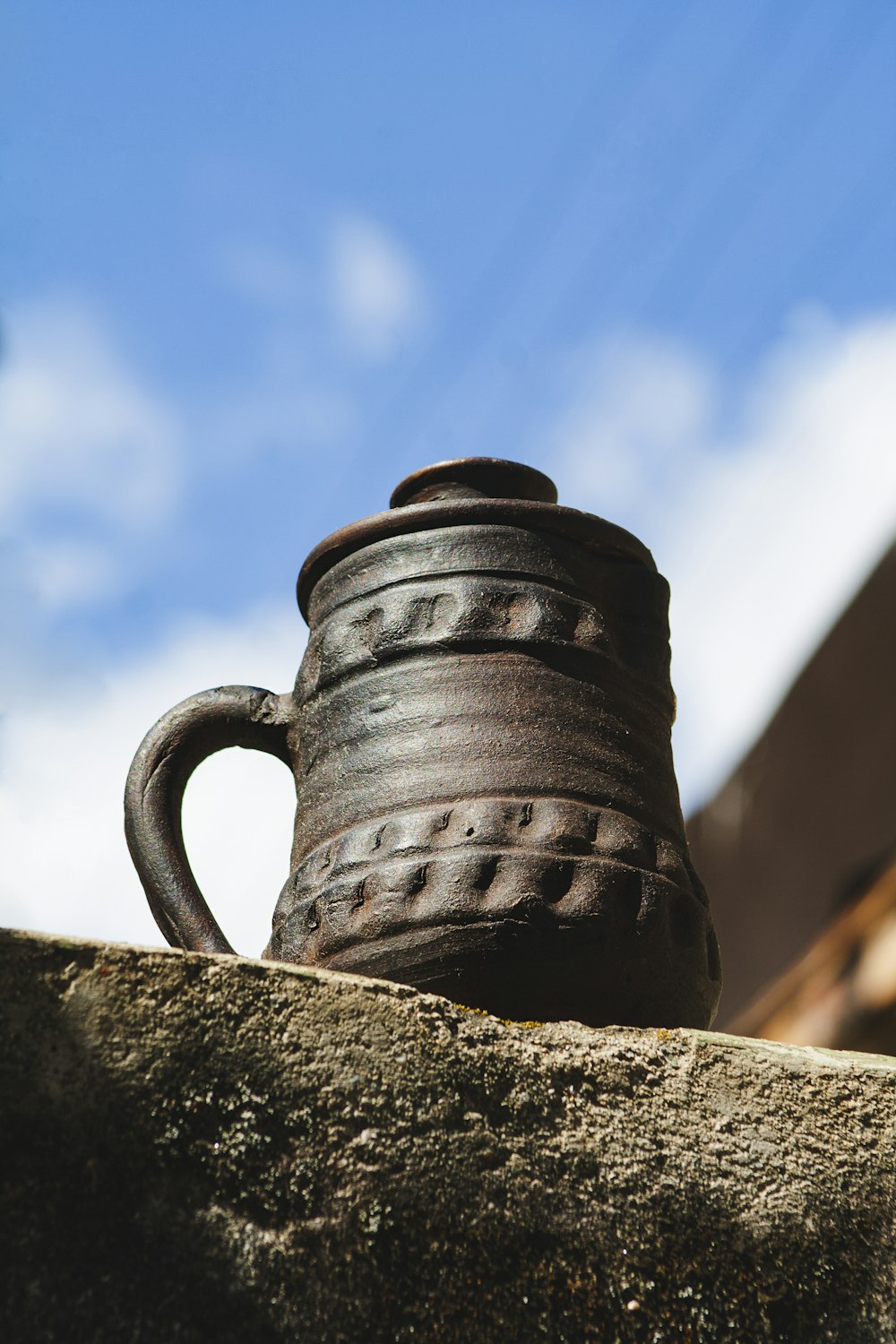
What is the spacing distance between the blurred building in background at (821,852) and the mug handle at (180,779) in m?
1.62

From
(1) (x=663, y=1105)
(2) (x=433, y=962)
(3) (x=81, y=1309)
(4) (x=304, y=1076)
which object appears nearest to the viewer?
(3) (x=81, y=1309)

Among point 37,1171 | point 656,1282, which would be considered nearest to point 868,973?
point 656,1282

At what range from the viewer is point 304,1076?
87cm

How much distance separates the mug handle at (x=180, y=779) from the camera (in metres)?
1.37

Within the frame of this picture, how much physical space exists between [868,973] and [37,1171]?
2.17 meters

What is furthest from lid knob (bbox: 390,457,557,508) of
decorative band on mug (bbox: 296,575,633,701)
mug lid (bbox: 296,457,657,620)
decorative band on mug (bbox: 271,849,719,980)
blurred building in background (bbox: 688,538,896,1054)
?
blurred building in background (bbox: 688,538,896,1054)

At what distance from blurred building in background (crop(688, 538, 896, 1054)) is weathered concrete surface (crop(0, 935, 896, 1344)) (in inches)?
70.1

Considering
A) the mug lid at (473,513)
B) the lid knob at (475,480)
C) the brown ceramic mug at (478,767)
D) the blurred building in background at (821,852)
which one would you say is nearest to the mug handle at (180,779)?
the brown ceramic mug at (478,767)

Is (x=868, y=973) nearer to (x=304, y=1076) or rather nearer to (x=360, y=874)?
(x=360, y=874)

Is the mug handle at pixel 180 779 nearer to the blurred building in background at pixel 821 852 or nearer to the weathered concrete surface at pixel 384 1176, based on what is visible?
the weathered concrete surface at pixel 384 1176

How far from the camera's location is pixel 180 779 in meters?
1.43

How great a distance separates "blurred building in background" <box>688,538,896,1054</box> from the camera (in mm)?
2762

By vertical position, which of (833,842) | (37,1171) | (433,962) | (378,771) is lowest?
(37,1171)

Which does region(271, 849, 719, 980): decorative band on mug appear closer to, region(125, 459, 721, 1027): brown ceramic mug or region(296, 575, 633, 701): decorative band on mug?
region(125, 459, 721, 1027): brown ceramic mug
